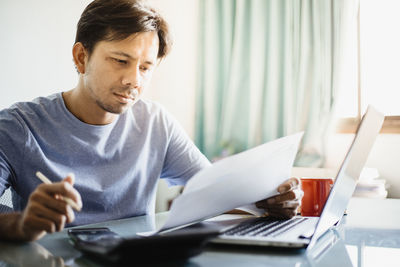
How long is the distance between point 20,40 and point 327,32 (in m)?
1.77

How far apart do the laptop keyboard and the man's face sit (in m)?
0.52

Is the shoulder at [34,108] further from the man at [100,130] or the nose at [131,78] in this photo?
the nose at [131,78]

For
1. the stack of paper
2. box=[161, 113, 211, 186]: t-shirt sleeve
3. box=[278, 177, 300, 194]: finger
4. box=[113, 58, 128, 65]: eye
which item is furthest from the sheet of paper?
the stack of paper

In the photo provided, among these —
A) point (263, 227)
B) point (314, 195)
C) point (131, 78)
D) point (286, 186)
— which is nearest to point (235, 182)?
point (263, 227)

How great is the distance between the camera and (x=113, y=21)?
45.1 inches

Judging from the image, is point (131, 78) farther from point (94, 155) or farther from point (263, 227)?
point (263, 227)

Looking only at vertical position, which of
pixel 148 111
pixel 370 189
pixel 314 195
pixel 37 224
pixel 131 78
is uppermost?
pixel 131 78

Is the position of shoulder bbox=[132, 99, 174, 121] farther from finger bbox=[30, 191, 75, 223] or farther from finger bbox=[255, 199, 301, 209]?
finger bbox=[30, 191, 75, 223]

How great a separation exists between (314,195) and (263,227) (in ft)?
1.08

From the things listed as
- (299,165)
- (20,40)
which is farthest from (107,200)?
(299,165)

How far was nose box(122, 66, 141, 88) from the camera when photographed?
3.64 feet

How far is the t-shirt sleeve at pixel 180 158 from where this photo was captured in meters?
1.30

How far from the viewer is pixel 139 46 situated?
113cm

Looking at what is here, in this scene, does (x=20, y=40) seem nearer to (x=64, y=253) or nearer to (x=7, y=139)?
(x=7, y=139)
